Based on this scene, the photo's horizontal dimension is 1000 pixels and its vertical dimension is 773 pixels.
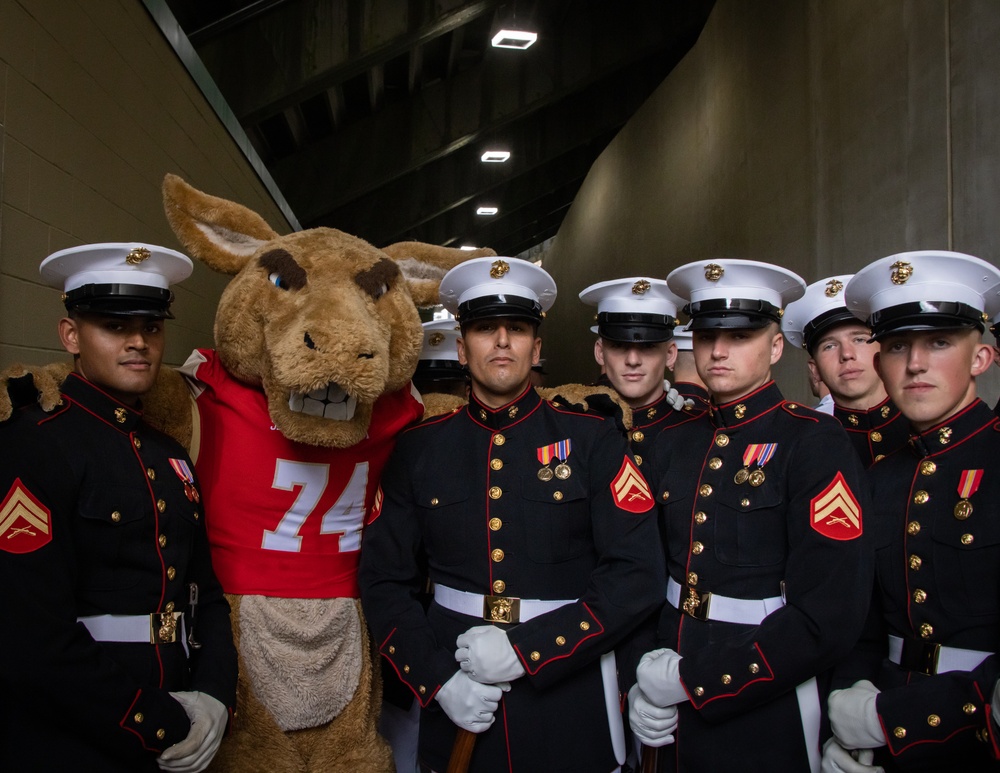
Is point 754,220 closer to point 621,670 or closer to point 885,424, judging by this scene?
point 885,424

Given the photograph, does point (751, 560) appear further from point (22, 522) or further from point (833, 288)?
point (22, 522)

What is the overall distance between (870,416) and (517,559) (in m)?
1.53

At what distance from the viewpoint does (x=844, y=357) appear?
9.72 ft

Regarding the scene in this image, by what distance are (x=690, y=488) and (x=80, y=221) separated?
2.45m

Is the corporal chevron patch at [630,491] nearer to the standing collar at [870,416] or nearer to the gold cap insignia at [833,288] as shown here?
the standing collar at [870,416]

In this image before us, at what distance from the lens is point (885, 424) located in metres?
2.75

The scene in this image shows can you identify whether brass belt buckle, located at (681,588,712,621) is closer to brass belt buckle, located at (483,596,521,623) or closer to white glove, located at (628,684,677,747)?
white glove, located at (628,684,677,747)

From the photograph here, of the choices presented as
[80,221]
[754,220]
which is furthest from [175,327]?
[754,220]

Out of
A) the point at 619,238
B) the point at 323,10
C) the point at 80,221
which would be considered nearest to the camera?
the point at 80,221

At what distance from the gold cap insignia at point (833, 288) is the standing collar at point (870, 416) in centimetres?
43

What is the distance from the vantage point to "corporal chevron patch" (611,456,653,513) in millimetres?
2117

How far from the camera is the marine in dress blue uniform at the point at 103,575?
1.66m

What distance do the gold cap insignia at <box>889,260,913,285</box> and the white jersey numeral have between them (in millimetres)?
1551

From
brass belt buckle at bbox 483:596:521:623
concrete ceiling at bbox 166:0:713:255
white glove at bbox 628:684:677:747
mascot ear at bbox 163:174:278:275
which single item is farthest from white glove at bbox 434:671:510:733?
concrete ceiling at bbox 166:0:713:255
